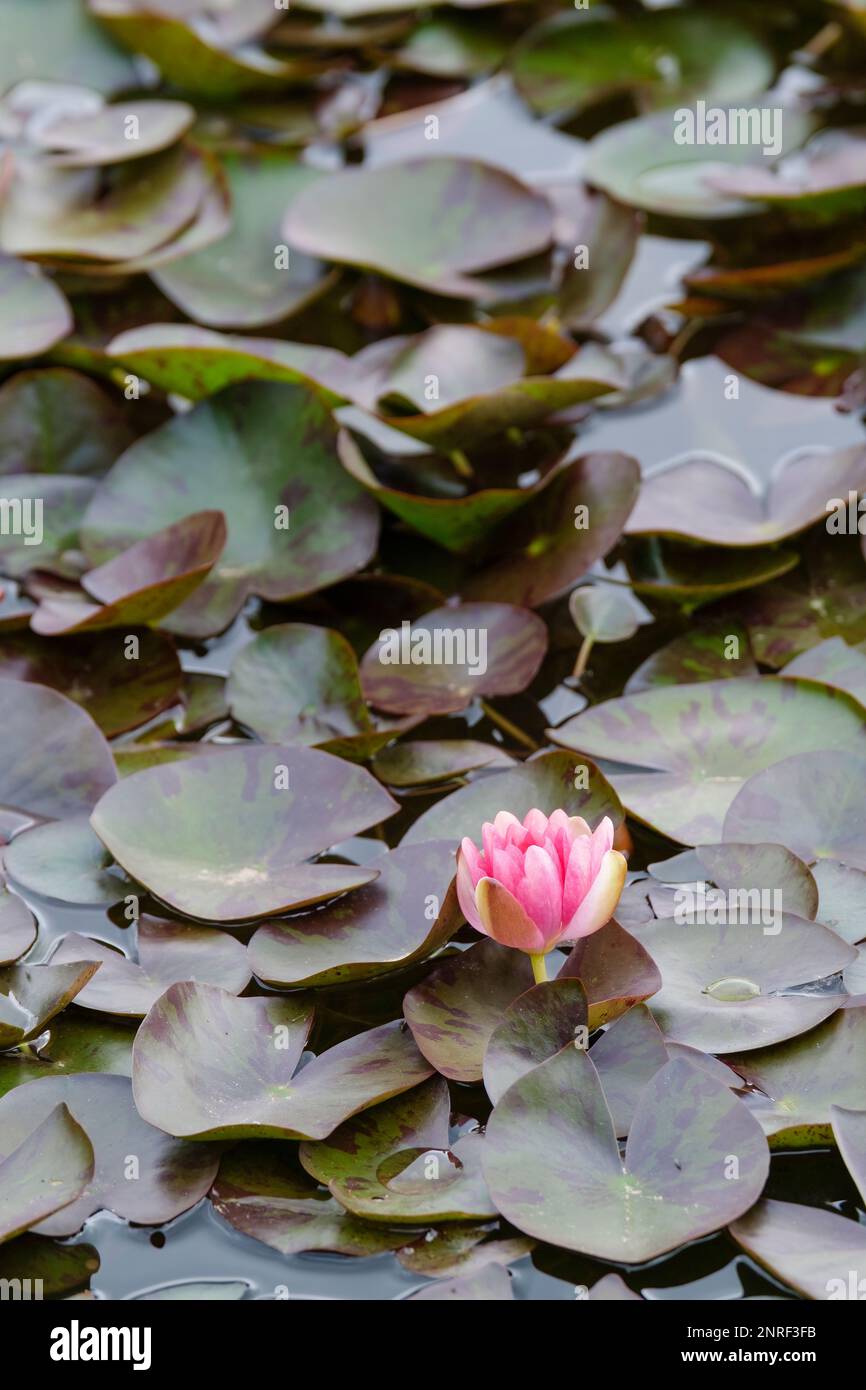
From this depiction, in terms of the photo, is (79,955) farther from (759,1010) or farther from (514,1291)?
(759,1010)

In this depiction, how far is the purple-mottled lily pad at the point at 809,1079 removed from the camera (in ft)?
4.54

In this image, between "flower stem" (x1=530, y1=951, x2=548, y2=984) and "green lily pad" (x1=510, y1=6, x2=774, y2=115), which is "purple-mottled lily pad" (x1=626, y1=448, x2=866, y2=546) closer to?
"flower stem" (x1=530, y1=951, x2=548, y2=984)

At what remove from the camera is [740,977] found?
1.51 metres

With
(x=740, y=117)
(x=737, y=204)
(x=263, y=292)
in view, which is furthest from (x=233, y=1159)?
(x=740, y=117)

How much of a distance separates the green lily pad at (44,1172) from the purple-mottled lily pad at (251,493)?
888 mm

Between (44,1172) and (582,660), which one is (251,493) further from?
(44,1172)

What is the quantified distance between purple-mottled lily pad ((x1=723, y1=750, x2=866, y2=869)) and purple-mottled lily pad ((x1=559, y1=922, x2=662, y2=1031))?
0.24 metres

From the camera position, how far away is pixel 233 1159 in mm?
1421

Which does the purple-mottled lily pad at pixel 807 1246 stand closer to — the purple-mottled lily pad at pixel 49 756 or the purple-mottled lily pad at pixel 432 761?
the purple-mottled lily pad at pixel 432 761

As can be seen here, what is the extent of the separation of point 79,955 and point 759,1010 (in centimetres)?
73

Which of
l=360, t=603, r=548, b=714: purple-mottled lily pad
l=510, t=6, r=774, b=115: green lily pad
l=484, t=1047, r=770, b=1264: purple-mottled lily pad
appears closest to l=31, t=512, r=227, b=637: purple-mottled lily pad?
l=360, t=603, r=548, b=714: purple-mottled lily pad

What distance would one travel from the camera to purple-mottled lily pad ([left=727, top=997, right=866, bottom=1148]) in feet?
4.54

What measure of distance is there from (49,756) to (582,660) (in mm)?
719
